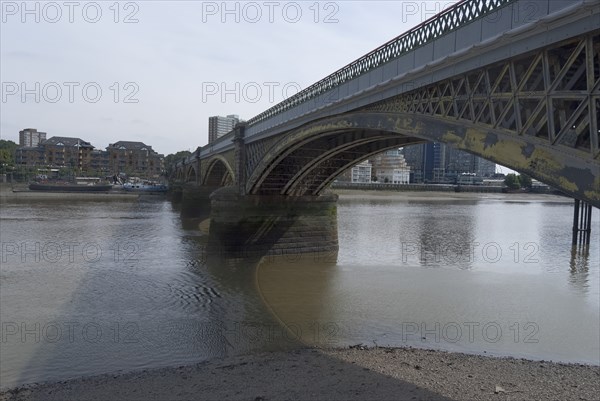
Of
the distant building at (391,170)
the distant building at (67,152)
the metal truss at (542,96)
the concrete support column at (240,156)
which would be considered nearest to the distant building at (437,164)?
the distant building at (391,170)

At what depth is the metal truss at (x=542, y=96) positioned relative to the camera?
550cm

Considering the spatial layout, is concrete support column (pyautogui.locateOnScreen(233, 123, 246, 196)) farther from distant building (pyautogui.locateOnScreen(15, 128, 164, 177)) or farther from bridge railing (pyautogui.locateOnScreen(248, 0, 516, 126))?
distant building (pyautogui.locateOnScreen(15, 128, 164, 177))

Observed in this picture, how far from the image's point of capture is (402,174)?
138 metres

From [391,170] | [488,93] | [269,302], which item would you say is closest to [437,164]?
[391,170]

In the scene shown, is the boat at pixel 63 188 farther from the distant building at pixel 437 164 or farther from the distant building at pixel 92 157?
the distant building at pixel 437 164

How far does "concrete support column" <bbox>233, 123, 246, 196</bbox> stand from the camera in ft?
83.6

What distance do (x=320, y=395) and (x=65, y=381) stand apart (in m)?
4.92

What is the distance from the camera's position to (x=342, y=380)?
815 cm

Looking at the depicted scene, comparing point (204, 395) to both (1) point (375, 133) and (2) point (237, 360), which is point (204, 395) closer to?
(2) point (237, 360)

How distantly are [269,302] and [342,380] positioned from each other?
6.56m

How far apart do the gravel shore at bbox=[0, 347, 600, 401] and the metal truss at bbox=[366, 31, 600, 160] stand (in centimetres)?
463

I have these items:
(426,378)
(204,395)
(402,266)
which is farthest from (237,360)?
(402,266)

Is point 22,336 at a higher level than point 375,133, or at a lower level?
lower

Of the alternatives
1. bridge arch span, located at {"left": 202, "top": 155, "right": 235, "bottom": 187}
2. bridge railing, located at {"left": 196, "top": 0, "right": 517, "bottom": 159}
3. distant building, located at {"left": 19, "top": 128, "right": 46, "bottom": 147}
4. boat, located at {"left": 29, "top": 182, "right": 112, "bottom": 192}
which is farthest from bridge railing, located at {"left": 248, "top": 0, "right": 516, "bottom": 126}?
distant building, located at {"left": 19, "top": 128, "right": 46, "bottom": 147}
